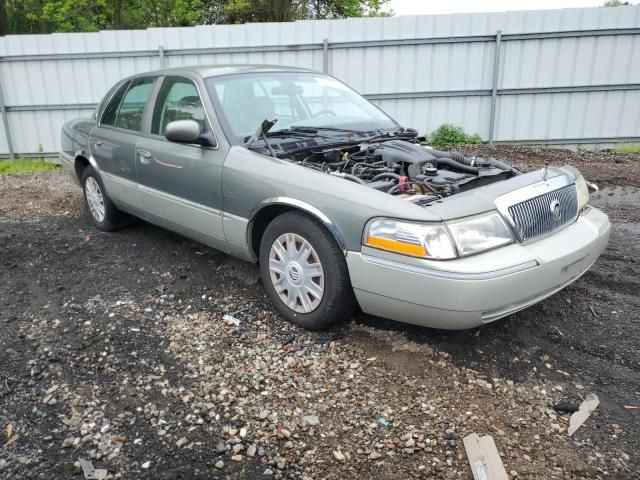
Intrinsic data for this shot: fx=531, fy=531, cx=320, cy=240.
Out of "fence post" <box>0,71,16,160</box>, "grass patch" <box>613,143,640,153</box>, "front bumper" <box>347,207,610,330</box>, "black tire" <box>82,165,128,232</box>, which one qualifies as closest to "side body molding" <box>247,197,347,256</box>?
"front bumper" <box>347,207,610,330</box>

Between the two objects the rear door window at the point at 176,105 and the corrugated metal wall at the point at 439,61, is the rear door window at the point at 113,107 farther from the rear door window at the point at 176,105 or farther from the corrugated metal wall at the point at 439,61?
the corrugated metal wall at the point at 439,61

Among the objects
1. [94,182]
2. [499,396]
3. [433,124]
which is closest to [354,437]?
[499,396]

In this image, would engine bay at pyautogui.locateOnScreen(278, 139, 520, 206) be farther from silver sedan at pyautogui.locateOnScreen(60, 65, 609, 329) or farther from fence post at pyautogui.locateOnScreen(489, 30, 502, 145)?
fence post at pyautogui.locateOnScreen(489, 30, 502, 145)

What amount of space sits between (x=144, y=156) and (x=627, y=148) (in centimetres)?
850

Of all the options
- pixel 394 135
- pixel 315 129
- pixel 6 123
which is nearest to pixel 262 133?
pixel 315 129

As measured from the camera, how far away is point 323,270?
329cm

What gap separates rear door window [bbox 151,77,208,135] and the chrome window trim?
2.23 metres

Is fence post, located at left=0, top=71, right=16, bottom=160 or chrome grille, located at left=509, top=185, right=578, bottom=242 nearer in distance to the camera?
chrome grille, located at left=509, top=185, right=578, bottom=242

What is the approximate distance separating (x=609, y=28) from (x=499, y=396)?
8805 millimetres

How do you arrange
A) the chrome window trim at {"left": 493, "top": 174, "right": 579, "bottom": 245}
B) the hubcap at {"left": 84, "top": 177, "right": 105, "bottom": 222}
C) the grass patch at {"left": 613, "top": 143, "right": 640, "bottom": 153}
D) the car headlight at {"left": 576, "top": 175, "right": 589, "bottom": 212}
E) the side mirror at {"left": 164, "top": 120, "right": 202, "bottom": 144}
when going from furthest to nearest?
the grass patch at {"left": 613, "top": 143, "right": 640, "bottom": 153} → the hubcap at {"left": 84, "top": 177, "right": 105, "bottom": 222} → the side mirror at {"left": 164, "top": 120, "right": 202, "bottom": 144} → the car headlight at {"left": 576, "top": 175, "right": 589, "bottom": 212} → the chrome window trim at {"left": 493, "top": 174, "right": 579, "bottom": 245}

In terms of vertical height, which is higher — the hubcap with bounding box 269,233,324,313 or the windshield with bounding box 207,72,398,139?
the windshield with bounding box 207,72,398,139

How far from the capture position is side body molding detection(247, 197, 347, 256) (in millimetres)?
3154

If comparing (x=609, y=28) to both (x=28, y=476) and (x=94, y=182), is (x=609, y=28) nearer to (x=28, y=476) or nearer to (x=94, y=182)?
(x=94, y=182)

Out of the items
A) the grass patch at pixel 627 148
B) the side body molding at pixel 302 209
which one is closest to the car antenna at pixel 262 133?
the side body molding at pixel 302 209
